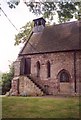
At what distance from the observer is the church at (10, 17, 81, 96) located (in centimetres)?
2669

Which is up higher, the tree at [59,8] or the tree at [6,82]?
the tree at [59,8]

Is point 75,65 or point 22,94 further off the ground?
point 75,65

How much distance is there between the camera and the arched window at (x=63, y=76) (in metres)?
27.2

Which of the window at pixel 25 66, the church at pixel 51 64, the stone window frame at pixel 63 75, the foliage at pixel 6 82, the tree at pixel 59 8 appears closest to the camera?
the tree at pixel 59 8

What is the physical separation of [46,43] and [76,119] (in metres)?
20.0

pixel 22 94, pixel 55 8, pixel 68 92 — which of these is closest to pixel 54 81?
pixel 68 92

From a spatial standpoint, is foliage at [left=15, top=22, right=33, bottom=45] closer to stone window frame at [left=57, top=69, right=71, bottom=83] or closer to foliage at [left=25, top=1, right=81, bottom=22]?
stone window frame at [left=57, top=69, right=71, bottom=83]

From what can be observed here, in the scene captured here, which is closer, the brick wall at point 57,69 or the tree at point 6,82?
the brick wall at point 57,69

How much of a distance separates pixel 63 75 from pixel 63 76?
0.42ft

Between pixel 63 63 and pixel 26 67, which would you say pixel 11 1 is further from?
pixel 26 67

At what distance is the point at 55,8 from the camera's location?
14.9 meters

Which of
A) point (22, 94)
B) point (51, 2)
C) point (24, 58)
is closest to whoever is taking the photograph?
point (51, 2)

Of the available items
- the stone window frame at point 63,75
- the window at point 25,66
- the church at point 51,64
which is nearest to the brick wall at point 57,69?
the church at point 51,64

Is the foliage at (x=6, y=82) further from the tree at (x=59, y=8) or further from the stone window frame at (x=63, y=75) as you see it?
the tree at (x=59, y=8)
